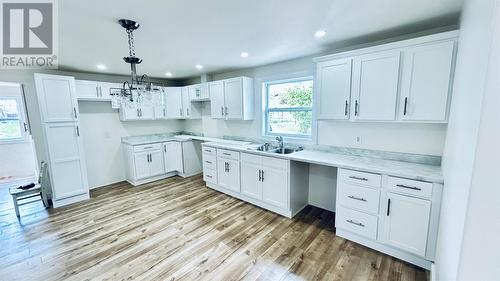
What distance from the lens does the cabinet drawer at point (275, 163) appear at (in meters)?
2.99

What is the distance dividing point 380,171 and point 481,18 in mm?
1520

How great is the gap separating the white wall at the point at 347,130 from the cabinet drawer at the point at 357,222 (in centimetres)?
93

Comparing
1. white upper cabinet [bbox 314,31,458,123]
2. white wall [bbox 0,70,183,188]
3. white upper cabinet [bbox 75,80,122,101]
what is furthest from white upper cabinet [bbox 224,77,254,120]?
white wall [bbox 0,70,183,188]

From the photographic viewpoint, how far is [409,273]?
6.48 feet

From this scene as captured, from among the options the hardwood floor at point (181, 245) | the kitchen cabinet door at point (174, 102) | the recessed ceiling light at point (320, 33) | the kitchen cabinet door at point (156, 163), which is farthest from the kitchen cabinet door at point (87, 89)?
the recessed ceiling light at point (320, 33)

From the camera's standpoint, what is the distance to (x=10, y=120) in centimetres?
520

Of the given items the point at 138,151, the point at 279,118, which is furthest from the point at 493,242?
the point at 138,151

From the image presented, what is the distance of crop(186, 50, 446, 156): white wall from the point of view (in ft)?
7.66

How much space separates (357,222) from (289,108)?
2.07 m

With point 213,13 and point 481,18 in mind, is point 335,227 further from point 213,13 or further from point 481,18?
point 213,13

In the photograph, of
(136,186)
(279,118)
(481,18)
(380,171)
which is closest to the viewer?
(481,18)

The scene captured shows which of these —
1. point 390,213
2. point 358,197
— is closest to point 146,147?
point 358,197

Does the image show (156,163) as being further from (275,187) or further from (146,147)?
(275,187)

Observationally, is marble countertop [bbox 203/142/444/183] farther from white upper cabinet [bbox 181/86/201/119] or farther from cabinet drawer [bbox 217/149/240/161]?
white upper cabinet [bbox 181/86/201/119]
